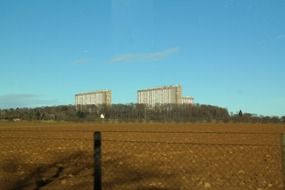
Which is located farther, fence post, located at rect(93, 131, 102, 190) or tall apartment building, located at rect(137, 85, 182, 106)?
tall apartment building, located at rect(137, 85, 182, 106)

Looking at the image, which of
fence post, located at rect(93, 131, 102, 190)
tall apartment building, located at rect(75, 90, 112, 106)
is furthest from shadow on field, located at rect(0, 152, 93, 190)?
tall apartment building, located at rect(75, 90, 112, 106)

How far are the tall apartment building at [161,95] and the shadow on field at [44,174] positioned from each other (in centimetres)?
14348

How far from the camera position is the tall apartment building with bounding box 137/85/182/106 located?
162 m

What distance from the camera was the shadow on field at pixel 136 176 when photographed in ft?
30.6

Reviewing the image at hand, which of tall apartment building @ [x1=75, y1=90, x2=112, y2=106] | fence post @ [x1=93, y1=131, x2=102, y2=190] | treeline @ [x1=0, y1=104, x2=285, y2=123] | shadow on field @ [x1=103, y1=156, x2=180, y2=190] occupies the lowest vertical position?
shadow on field @ [x1=103, y1=156, x2=180, y2=190]

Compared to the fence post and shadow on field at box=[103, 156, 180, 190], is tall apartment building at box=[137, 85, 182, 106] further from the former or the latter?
the fence post

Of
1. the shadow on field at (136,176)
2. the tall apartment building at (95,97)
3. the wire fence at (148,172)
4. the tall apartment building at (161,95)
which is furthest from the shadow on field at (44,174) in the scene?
the tall apartment building at (161,95)

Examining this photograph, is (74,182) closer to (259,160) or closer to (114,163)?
(114,163)

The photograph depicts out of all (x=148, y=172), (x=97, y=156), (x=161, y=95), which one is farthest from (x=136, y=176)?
(x=161, y=95)

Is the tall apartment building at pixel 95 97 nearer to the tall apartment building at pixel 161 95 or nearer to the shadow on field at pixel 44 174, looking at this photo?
the tall apartment building at pixel 161 95

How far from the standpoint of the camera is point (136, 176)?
11000 millimetres

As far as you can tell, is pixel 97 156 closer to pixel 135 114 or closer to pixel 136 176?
pixel 136 176

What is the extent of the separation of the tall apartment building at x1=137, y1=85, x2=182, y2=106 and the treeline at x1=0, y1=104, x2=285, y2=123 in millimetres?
21662

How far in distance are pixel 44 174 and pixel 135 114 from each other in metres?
115
